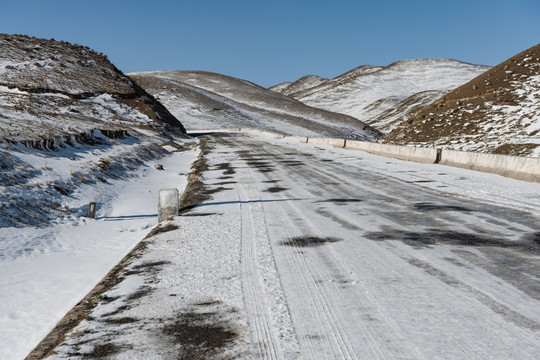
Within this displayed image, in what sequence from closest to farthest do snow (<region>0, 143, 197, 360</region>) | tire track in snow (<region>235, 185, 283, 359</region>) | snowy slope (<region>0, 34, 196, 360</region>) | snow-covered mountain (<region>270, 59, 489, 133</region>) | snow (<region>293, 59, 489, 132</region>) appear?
tire track in snow (<region>235, 185, 283, 359</region>) < snow (<region>0, 143, 197, 360</region>) < snowy slope (<region>0, 34, 196, 360</region>) < snow-covered mountain (<region>270, 59, 489, 133</region>) < snow (<region>293, 59, 489, 132</region>)

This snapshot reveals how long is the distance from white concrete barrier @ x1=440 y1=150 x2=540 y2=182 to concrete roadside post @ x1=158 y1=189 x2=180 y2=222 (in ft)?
33.7

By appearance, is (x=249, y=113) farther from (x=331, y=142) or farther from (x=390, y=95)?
(x=331, y=142)

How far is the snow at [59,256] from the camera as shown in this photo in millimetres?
4629

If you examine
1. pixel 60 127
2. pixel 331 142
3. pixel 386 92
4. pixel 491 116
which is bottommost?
pixel 60 127

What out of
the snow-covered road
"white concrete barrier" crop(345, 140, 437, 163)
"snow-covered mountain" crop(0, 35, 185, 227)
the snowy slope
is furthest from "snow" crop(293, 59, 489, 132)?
the snow-covered road

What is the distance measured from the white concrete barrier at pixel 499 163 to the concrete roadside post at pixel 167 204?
33.7 feet

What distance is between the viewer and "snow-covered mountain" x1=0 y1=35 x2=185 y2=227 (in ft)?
33.6

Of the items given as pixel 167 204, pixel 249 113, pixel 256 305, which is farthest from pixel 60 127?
pixel 249 113

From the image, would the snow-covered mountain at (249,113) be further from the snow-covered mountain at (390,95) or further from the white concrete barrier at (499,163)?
the white concrete barrier at (499,163)

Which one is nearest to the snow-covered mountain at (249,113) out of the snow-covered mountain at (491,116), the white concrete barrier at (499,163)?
the snow-covered mountain at (491,116)

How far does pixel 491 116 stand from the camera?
106ft

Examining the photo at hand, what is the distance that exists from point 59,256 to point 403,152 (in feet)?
63.3

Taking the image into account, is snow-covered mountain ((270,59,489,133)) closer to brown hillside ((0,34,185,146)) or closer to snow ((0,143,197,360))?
brown hillside ((0,34,185,146))

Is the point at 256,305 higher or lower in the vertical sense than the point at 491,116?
lower
